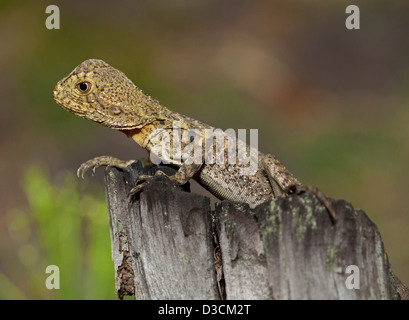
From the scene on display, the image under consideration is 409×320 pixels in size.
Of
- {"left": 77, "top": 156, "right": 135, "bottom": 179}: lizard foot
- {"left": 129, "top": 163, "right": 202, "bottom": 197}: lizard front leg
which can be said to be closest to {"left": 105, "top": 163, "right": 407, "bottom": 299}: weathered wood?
{"left": 129, "top": 163, "right": 202, "bottom": 197}: lizard front leg

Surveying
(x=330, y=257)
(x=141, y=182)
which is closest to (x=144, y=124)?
(x=141, y=182)

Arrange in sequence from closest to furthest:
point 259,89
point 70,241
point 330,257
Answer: point 330,257 → point 70,241 → point 259,89

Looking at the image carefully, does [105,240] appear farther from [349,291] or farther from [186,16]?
[186,16]

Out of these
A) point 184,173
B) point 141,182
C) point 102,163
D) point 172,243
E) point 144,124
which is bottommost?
point 172,243

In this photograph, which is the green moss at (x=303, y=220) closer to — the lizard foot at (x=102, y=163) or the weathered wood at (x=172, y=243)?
the weathered wood at (x=172, y=243)

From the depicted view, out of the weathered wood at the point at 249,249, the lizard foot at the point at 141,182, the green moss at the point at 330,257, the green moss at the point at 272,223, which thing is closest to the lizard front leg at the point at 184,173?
the lizard foot at the point at 141,182

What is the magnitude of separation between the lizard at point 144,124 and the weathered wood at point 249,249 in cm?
124

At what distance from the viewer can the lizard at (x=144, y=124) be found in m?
4.51

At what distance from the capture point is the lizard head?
4.51 metres

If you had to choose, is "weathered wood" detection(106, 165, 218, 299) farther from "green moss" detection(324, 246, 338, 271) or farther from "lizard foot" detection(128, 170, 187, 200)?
"green moss" detection(324, 246, 338, 271)

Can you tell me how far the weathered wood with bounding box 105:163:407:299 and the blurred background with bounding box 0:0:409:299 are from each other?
16.7 ft

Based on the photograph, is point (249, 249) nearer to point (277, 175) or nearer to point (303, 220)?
point (303, 220)

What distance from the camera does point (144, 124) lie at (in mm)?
4719

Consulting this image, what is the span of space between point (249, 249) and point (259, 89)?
9690 mm
